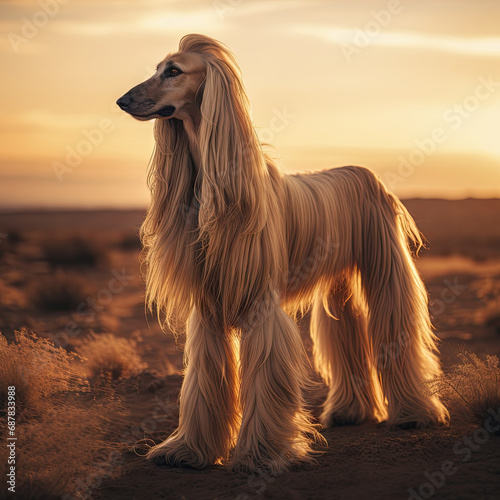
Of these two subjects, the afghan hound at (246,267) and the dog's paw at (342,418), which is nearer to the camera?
the afghan hound at (246,267)

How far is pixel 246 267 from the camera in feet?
11.6

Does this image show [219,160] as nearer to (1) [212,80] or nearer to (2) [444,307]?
(1) [212,80]

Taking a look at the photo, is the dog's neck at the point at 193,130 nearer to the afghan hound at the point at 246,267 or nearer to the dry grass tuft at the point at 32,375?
the afghan hound at the point at 246,267

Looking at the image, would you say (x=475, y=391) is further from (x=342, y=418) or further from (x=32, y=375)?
(x=32, y=375)

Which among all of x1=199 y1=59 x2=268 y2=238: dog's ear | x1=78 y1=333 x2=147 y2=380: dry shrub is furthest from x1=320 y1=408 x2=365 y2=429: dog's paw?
x1=78 y1=333 x2=147 y2=380: dry shrub

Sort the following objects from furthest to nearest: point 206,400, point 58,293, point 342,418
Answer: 1. point 58,293
2. point 342,418
3. point 206,400

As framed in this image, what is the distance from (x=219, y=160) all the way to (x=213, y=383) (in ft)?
4.66

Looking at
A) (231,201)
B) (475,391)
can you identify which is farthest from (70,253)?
(231,201)

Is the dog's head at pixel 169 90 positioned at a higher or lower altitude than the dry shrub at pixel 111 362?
higher

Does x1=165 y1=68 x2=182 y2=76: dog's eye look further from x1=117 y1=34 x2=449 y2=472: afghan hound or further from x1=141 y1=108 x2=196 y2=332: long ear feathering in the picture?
x1=141 y1=108 x2=196 y2=332: long ear feathering

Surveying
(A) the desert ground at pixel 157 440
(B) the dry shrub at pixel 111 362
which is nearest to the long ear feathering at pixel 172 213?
(A) the desert ground at pixel 157 440

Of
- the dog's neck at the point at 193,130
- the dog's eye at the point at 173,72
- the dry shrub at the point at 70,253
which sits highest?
the dog's eye at the point at 173,72

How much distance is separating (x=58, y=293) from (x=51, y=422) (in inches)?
328

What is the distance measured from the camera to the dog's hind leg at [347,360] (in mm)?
4699
